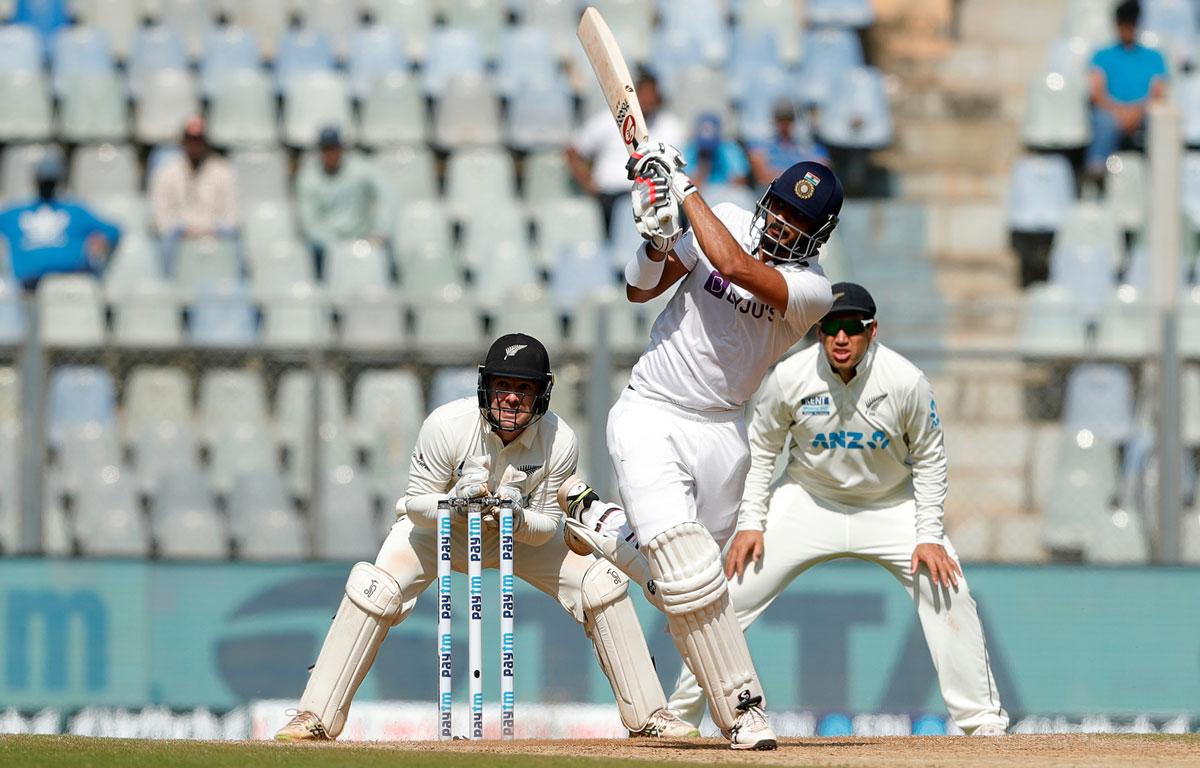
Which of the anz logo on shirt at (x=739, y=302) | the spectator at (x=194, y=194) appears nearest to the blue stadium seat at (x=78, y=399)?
the spectator at (x=194, y=194)

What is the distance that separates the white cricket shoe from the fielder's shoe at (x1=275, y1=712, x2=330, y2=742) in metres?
1.55

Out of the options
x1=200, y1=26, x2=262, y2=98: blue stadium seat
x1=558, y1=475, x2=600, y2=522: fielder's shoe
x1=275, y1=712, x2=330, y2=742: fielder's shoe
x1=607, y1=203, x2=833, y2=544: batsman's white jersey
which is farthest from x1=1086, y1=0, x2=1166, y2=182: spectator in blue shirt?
x1=275, y1=712, x2=330, y2=742: fielder's shoe

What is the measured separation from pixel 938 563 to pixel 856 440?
60 centimetres

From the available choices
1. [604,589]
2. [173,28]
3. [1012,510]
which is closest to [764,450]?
[604,589]

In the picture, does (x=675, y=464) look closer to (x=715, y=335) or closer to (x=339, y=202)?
(x=715, y=335)

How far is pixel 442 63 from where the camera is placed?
13.2 m

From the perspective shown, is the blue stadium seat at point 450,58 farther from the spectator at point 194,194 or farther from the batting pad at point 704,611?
the batting pad at point 704,611

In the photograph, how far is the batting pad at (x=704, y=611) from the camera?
5.77 metres

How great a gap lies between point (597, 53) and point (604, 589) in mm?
1946

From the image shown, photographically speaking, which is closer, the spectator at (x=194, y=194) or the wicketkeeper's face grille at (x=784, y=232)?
the wicketkeeper's face grille at (x=784, y=232)

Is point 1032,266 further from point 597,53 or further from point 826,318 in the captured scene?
point 597,53

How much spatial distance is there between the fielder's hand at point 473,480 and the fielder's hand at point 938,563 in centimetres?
195

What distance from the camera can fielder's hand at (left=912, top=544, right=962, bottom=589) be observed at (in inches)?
286

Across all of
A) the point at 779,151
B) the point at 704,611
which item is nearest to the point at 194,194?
the point at 779,151
